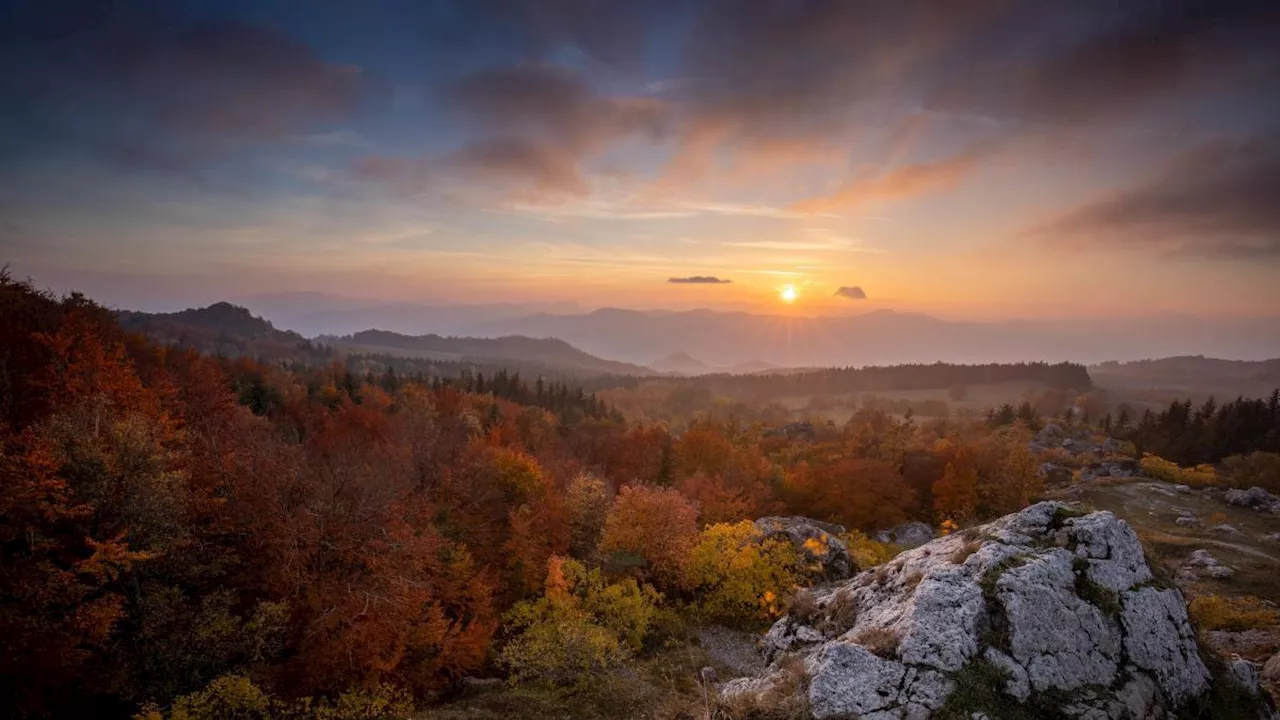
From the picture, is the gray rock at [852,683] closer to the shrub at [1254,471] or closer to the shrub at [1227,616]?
the shrub at [1227,616]

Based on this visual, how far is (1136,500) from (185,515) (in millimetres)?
112196

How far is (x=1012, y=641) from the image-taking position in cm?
1337

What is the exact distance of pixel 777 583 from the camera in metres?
47.8

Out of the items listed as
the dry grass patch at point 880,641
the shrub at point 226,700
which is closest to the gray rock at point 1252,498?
the dry grass patch at point 880,641

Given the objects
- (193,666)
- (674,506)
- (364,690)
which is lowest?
(364,690)

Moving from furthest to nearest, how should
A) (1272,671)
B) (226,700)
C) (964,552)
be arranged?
(226,700), (1272,671), (964,552)

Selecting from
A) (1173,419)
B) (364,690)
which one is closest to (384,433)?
(364,690)

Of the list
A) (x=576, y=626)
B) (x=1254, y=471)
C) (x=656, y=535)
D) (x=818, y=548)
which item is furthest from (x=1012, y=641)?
(x=1254, y=471)

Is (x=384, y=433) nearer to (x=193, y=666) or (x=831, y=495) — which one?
(x=193, y=666)

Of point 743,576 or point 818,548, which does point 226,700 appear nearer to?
point 743,576

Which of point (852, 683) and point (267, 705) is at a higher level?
point (852, 683)

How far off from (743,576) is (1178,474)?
96.6 metres

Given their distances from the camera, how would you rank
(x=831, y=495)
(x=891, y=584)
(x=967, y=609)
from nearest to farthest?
(x=967, y=609), (x=891, y=584), (x=831, y=495)

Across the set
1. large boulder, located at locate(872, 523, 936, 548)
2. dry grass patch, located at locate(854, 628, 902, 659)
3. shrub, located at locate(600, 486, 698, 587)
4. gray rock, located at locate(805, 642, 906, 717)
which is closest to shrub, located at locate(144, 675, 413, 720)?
shrub, located at locate(600, 486, 698, 587)
